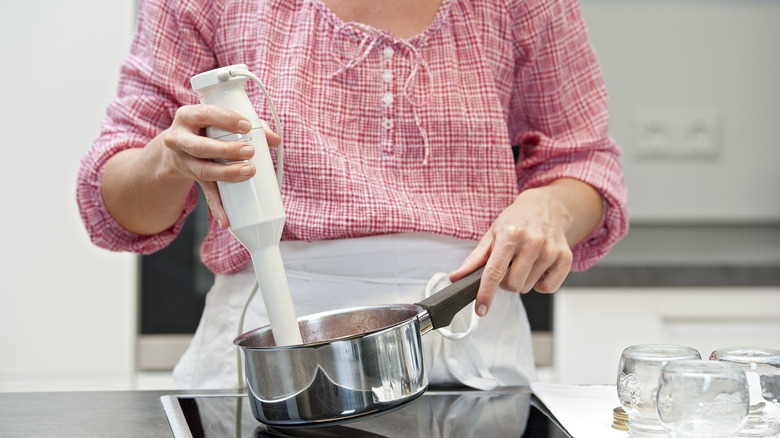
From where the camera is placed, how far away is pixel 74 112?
148cm

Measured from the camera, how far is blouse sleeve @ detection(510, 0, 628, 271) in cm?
89

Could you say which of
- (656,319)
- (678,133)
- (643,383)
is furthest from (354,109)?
(678,133)

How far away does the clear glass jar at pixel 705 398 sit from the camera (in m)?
0.44

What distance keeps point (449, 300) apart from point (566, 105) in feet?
1.28

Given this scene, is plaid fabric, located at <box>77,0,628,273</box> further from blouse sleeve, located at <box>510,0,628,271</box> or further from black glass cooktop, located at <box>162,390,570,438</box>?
black glass cooktop, located at <box>162,390,570,438</box>

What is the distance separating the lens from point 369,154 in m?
0.84

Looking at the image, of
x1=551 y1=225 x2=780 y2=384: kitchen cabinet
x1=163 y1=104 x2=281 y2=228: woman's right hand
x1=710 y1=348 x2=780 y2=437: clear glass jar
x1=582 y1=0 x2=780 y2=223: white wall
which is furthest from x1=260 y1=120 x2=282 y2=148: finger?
x1=582 y1=0 x2=780 y2=223: white wall

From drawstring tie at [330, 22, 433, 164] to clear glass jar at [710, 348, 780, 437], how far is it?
1.35 ft

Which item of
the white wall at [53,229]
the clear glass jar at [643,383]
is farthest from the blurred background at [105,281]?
the clear glass jar at [643,383]

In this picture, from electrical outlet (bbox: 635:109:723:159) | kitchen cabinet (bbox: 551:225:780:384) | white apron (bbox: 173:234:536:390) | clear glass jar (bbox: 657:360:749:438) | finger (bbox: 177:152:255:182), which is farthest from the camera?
electrical outlet (bbox: 635:109:723:159)

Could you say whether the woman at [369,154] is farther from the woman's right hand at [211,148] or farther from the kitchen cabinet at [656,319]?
the kitchen cabinet at [656,319]

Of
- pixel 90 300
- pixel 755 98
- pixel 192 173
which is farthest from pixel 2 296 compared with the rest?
pixel 755 98

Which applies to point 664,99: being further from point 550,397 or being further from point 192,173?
point 192,173

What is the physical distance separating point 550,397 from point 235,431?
26 centimetres
